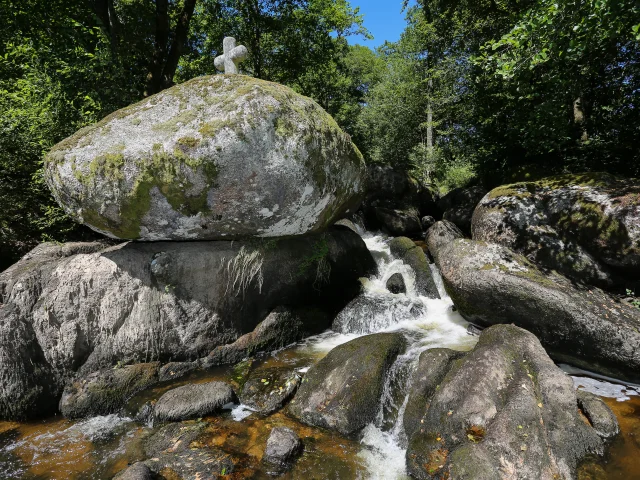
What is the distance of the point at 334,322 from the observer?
8.91 meters

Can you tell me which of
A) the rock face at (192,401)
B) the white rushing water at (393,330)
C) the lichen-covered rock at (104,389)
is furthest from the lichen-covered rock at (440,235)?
the lichen-covered rock at (104,389)

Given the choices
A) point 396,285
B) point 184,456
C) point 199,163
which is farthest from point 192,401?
point 396,285

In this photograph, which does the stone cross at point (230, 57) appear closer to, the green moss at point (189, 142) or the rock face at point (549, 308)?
the green moss at point (189, 142)

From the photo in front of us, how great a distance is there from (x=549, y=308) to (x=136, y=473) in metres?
7.19

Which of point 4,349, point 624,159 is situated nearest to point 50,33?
point 4,349

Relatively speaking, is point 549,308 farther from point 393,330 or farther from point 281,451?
point 281,451

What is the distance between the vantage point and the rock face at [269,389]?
5.90 metres

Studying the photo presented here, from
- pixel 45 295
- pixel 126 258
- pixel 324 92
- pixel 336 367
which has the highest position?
pixel 324 92

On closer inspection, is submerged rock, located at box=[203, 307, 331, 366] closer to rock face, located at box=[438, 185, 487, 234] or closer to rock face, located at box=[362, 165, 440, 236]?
rock face, located at box=[362, 165, 440, 236]

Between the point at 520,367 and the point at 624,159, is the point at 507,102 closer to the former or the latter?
the point at 624,159

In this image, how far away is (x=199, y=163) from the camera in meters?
6.09

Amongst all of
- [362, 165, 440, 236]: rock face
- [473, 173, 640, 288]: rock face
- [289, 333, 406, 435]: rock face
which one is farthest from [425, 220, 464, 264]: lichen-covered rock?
[289, 333, 406, 435]: rock face

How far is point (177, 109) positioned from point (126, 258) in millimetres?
3179

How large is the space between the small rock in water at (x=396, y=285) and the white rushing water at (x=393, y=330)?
0.19 meters
